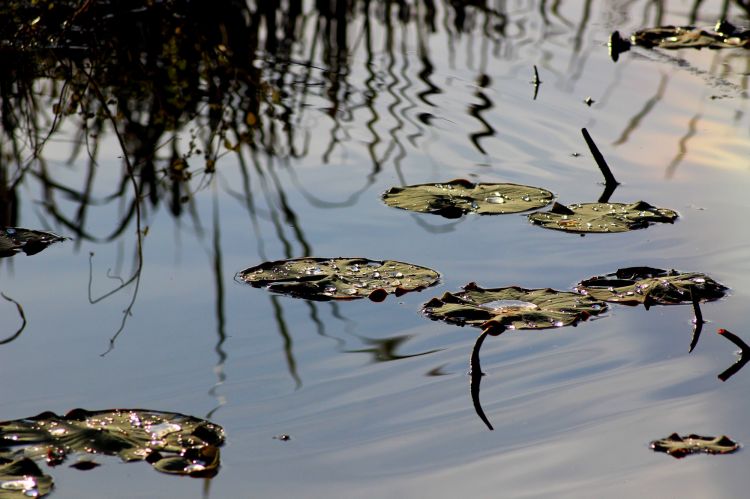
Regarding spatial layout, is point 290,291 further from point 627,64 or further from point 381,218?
point 627,64

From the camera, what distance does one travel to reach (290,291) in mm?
3053

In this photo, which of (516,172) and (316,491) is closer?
(316,491)

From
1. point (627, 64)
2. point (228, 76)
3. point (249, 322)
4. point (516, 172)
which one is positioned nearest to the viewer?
point (249, 322)

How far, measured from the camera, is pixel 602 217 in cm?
359

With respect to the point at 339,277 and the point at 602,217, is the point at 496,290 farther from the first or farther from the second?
the point at 602,217

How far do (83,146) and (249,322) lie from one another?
1.74 meters

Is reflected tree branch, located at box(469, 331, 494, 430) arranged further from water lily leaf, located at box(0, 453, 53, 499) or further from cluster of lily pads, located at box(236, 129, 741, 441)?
water lily leaf, located at box(0, 453, 53, 499)

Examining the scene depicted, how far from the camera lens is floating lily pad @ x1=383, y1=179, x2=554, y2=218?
3676mm

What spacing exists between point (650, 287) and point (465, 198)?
875 mm

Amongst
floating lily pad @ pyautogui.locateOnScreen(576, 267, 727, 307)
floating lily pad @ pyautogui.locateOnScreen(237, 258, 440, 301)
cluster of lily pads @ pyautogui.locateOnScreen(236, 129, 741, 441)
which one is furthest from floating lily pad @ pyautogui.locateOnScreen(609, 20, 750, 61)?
floating lily pad @ pyautogui.locateOnScreen(237, 258, 440, 301)

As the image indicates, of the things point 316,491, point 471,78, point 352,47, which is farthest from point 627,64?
point 316,491

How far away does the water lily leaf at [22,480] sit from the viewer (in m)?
2.02

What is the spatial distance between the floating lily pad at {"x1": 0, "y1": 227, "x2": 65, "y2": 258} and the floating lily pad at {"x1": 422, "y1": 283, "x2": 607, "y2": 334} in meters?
1.15

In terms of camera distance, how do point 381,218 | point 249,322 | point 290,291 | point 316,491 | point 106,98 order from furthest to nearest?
point 106,98, point 381,218, point 290,291, point 249,322, point 316,491
